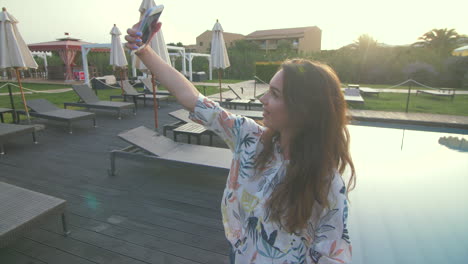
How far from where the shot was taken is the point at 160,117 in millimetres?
8578

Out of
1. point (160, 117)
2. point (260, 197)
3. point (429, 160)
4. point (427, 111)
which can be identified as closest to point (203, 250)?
point (260, 197)

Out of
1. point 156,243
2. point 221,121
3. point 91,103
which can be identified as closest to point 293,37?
point 91,103

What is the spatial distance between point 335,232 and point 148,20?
1068 millimetres

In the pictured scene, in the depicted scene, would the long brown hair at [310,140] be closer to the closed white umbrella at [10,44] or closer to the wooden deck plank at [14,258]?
the wooden deck plank at [14,258]

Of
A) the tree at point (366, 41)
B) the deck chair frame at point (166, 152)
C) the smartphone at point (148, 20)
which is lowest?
the deck chair frame at point (166, 152)

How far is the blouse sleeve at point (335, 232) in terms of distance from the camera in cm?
81

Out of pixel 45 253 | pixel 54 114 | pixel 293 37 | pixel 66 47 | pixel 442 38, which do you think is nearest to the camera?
pixel 45 253

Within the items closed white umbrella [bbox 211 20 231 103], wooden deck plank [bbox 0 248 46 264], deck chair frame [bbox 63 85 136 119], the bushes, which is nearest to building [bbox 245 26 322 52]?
the bushes

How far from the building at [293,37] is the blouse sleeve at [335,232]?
48.1 metres

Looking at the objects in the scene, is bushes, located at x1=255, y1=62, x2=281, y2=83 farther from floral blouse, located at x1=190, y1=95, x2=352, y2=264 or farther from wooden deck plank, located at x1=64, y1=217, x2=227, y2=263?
floral blouse, located at x1=190, y1=95, x2=352, y2=264

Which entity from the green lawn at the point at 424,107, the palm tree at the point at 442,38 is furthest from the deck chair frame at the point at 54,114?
the palm tree at the point at 442,38

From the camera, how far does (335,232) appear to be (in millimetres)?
818

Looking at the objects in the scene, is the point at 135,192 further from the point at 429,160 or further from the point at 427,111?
the point at 427,111

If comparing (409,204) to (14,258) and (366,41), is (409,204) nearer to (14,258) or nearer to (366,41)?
(14,258)
